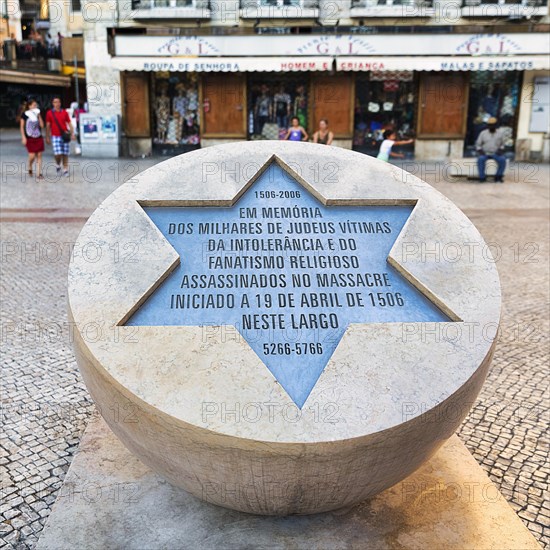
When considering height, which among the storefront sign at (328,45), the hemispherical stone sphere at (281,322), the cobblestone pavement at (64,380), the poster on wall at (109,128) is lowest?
the cobblestone pavement at (64,380)

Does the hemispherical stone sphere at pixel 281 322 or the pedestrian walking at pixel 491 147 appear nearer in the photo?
the hemispherical stone sphere at pixel 281 322

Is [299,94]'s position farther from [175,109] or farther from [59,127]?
[59,127]

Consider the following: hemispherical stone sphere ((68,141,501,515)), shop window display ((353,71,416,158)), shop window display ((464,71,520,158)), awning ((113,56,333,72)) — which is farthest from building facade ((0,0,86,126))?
hemispherical stone sphere ((68,141,501,515))

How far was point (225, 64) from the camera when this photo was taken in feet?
58.1

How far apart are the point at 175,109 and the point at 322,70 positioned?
474 cm

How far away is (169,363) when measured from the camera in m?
2.67

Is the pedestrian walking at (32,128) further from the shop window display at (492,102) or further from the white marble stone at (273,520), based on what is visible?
the shop window display at (492,102)

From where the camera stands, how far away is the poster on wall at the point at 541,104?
1880 centimetres

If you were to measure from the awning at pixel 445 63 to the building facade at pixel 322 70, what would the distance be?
0.09 feet

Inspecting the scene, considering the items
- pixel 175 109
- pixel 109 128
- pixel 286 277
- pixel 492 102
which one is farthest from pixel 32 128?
pixel 492 102

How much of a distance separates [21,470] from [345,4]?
57.9 ft

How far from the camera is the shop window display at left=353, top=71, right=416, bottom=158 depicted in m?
19.0

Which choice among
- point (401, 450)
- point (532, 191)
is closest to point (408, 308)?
point (401, 450)

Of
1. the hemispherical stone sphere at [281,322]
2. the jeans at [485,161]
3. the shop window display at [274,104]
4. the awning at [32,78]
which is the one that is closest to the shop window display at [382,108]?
the shop window display at [274,104]
